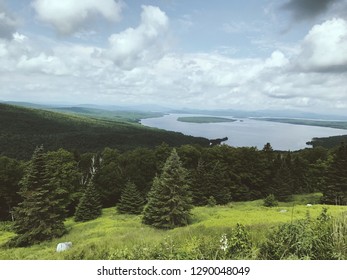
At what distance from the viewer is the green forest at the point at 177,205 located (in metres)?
6.66

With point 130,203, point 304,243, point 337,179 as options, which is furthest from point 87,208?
point 304,243

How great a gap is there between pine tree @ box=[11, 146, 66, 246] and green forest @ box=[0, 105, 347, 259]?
0.09 m

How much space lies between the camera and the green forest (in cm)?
666

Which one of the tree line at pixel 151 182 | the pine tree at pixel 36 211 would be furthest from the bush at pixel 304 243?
the pine tree at pixel 36 211

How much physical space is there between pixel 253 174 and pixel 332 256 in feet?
155

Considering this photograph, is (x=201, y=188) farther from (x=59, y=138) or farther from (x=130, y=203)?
(x=59, y=138)

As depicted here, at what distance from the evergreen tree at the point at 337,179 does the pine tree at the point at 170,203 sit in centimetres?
2093

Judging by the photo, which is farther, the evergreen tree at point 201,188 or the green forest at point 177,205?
the evergreen tree at point 201,188

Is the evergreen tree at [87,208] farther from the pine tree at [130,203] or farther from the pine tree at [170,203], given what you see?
the pine tree at [170,203]

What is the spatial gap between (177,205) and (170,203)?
71cm

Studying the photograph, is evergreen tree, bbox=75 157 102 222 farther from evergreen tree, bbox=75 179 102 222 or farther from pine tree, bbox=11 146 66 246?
pine tree, bbox=11 146 66 246

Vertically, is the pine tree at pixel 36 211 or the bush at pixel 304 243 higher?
the bush at pixel 304 243

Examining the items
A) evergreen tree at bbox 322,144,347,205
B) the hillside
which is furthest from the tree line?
the hillside

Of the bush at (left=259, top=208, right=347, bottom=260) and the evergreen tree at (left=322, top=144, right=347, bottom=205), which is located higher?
the bush at (left=259, top=208, right=347, bottom=260)
